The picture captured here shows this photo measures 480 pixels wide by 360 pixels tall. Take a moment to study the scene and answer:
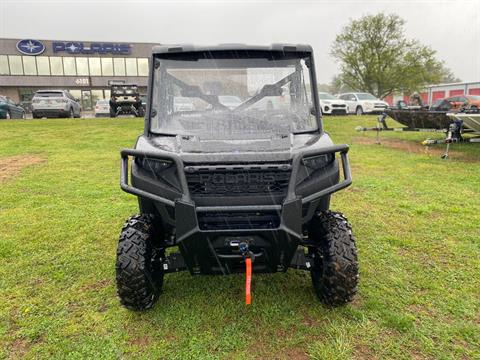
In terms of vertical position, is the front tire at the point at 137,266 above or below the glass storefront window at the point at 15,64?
below

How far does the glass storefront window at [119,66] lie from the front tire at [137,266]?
45.9 meters

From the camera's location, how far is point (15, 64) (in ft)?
141

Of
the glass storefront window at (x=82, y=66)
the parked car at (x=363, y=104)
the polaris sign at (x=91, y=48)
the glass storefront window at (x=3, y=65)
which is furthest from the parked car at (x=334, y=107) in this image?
the glass storefront window at (x=3, y=65)

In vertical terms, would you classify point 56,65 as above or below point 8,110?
above

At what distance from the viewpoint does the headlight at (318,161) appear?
281 cm

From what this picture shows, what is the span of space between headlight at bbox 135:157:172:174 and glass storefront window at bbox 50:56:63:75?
46794 mm

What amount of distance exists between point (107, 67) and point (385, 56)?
29775 mm

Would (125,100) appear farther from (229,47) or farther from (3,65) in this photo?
(3,65)

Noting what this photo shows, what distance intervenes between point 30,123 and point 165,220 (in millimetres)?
15952

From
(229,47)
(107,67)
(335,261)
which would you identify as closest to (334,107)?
(229,47)

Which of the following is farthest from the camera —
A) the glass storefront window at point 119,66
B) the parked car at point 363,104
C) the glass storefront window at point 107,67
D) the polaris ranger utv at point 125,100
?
the glass storefront window at point 119,66

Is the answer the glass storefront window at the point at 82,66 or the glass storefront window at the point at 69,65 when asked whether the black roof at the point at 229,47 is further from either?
the glass storefront window at the point at 69,65

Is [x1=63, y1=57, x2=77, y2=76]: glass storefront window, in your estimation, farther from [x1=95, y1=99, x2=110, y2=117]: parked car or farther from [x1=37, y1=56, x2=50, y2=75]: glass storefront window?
[x1=95, y1=99, x2=110, y2=117]: parked car

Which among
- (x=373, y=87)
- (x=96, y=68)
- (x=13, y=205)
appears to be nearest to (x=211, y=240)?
(x=13, y=205)
